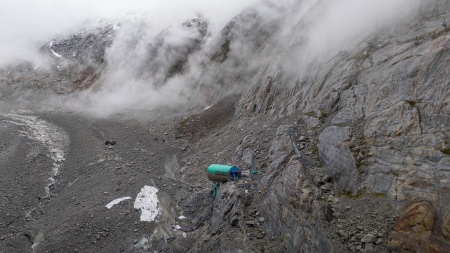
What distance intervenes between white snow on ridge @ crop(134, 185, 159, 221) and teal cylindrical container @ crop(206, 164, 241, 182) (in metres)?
4.55

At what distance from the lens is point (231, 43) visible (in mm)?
54125

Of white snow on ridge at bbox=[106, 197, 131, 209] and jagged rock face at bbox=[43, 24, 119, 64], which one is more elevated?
white snow on ridge at bbox=[106, 197, 131, 209]

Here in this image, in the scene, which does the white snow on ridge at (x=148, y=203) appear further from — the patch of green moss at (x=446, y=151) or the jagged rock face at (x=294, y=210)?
the patch of green moss at (x=446, y=151)

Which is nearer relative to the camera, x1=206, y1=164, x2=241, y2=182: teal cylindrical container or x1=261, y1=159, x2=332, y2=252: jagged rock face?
x1=261, y1=159, x2=332, y2=252: jagged rock face

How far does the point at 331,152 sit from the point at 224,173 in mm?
7644

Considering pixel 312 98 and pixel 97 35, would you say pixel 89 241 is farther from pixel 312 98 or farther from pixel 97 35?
pixel 97 35

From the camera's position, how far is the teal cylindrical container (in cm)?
2512

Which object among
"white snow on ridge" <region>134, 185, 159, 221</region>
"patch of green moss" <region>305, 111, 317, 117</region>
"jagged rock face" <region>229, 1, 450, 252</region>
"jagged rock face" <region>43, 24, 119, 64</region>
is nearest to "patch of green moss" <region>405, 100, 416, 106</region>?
"jagged rock face" <region>229, 1, 450, 252</region>

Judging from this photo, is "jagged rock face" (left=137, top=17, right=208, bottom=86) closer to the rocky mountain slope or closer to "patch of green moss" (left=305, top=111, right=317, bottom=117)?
the rocky mountain slope

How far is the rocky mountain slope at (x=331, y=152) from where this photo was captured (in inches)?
632

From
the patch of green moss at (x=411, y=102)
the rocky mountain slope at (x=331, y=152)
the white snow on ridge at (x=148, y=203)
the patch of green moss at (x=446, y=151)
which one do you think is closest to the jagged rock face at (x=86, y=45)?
the rocky mountain slope at (x=331, y=152)

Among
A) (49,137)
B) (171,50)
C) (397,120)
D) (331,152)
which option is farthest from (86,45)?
(397,120)

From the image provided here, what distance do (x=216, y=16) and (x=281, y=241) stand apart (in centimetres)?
5220

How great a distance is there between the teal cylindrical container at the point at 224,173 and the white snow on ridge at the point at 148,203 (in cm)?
455
